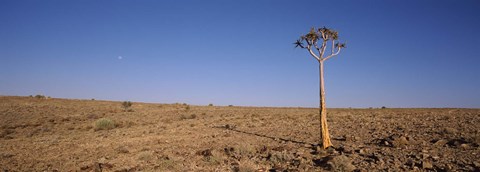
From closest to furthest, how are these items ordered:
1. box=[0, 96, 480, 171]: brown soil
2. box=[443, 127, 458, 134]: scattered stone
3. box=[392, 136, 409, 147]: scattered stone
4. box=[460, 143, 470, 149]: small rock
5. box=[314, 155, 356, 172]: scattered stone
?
box=[314, 155, 356, 172]: scattered stone → box=[0, 96, 480, 171]: brown soil → box=[460, 143, 470, 149]: small rock → box=[392, 136, 409, 147]: scattered stone → box=[443, 127, 458, 134]: scattered stone

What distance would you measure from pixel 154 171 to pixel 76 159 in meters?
5.18

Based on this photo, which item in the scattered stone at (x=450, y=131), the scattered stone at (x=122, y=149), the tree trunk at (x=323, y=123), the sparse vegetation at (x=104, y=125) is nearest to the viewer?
the tree trunk at (x=323, y=123)

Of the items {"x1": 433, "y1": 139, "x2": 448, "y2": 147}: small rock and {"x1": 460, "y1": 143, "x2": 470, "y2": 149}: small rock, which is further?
{"x1": 433, "y1": 139, "x2": 448, "y2": 147}: small rock

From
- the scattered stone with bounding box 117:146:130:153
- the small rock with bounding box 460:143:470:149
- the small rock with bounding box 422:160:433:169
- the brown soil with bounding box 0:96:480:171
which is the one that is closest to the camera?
the small rock with bounding box 422:160:433:169

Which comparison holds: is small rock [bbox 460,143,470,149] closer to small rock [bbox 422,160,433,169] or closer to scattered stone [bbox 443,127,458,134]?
small rock [bbox 422,160,433,169]

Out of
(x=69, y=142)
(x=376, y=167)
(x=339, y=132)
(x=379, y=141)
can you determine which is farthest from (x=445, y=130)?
(x=69, y=142)

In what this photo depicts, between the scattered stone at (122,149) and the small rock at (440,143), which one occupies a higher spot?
the small rock at (440,143)

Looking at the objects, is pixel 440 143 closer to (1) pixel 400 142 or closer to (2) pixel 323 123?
(1) pixel 400 142

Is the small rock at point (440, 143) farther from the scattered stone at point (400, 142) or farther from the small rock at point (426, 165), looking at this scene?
the small rock at point (426, 165)

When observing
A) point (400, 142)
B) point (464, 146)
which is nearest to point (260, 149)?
point (400, 142)

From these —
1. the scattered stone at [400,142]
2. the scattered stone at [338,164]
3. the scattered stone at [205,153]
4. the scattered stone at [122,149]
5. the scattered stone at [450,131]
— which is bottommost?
the scattered stone at [122,149]

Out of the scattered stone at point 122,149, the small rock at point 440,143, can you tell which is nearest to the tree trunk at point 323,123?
the small rock at point 440,143

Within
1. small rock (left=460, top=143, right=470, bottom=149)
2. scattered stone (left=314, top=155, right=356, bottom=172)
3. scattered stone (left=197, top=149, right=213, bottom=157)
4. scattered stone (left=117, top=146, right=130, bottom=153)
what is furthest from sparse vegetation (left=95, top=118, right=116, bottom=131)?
small rock (left=460, top=143, right=470, bottom=149)

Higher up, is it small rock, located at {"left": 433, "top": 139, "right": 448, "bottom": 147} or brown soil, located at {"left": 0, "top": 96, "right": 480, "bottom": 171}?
small rock, located at {"left": 433, "top": 139, "right": 448, "bottom": 147}
